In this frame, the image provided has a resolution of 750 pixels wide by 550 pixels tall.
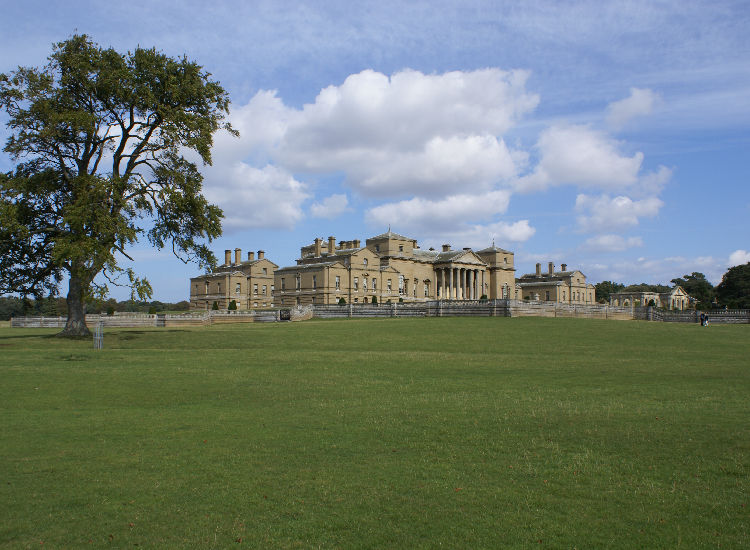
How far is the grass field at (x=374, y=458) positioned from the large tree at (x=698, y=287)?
145637mm

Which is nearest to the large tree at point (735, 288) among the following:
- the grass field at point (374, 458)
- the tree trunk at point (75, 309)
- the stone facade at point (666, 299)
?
the stone facade at point (666, 299)

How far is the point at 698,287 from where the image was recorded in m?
157

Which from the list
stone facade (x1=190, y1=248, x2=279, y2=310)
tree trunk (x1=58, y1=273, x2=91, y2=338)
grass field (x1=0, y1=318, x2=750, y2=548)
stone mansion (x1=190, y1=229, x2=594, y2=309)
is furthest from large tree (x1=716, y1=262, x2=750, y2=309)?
tree trunk (x1=58, y1=273, x2=91, y2=338)

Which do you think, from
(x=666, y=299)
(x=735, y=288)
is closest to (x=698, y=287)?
(x=666, y=299)

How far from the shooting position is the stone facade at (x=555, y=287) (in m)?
124

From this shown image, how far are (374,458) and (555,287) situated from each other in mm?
119990

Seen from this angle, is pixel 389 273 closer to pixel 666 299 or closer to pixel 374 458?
pixel 666 299

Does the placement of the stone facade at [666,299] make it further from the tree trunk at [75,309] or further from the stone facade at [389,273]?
the tree trunk at [75,309]

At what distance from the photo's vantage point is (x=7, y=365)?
74.2ft

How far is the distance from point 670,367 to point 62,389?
2075 centimetres

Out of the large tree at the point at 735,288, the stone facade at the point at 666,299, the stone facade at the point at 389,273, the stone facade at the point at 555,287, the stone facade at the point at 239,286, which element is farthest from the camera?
the stone facade at the point at 666,299

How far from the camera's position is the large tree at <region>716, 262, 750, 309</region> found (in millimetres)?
105963

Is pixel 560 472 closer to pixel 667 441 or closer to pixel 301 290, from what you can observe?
pixel 667 441

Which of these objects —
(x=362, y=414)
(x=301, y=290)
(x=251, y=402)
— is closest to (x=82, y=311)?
(x=251, y=402)
